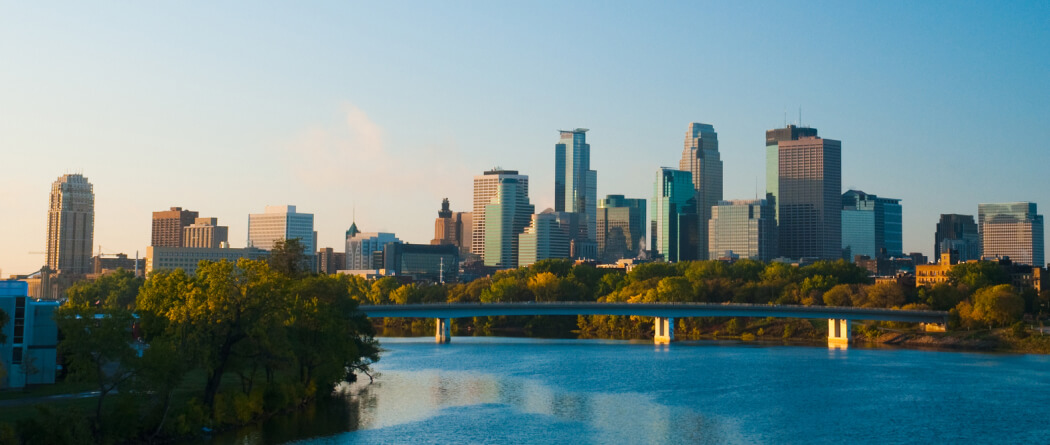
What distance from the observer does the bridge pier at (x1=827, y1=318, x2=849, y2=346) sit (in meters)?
159

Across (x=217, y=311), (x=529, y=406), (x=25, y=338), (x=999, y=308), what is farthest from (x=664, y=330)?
(x=25, y=338)

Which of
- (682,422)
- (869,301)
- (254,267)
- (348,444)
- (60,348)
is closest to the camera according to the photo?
(60,348)

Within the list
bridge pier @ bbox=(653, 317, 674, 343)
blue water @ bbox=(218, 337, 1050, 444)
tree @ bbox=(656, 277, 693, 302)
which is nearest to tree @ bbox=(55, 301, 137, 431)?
blue water @ bbox=(218, 337, 1050, 444)

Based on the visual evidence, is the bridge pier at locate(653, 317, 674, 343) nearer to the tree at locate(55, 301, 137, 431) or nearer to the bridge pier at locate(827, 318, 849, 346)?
the bridge pier at locate(827, 318, 849, 346)

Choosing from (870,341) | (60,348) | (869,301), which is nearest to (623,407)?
(60,348)

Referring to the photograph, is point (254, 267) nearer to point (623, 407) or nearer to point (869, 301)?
point (623, 407)

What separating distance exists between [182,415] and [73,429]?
7.98 m

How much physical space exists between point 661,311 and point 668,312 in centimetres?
110

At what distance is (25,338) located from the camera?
70.2 meters

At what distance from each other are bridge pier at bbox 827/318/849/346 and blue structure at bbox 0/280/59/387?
115395mm

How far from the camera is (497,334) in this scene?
627 ft

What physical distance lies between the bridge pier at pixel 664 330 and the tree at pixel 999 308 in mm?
43911

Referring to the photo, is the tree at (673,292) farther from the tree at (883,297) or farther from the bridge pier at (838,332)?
the bridge pier at (838,332)

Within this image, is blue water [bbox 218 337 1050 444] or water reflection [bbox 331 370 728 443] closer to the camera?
blue water [bbox 218 337 1050 444]
